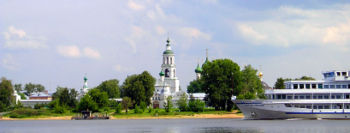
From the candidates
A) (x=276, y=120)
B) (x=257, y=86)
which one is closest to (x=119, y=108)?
(x=257, y=86)

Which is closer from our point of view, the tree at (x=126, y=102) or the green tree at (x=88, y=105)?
the green tree at (x=88, y=105)

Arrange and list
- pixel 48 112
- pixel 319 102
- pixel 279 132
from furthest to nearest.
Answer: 1. pixel 48 112
2. pixel 319 102
3. pixel 279 132

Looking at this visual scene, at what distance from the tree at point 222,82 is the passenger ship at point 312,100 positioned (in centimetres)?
3320

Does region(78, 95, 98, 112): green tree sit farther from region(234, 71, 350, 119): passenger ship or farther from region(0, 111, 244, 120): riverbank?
region(234, 71, 350, 119): passenger ship

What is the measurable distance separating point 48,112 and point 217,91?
121 ft

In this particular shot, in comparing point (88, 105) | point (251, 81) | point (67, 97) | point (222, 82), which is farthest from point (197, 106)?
point (67, 97)

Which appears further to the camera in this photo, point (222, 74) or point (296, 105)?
point (222, 74)

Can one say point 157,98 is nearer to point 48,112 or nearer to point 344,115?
point 48,112

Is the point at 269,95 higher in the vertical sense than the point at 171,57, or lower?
lower

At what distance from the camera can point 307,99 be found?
253ft

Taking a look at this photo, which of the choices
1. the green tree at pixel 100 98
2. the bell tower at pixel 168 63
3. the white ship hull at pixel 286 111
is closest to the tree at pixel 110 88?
the bell tower at pixel 168 63

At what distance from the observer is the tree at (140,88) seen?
130m

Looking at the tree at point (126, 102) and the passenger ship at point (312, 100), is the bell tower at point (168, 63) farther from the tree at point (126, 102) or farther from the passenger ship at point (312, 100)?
the passenger ship at point (312, 100)

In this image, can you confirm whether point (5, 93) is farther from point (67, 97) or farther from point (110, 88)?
point (110, 88)
